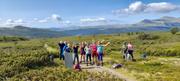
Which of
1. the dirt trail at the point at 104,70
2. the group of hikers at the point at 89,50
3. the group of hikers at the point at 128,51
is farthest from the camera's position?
the group of hikers at the point at 128,51

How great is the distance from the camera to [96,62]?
44562 mm

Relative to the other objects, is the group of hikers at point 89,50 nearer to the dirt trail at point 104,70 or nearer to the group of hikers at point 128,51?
the dirt trail at point 104,70

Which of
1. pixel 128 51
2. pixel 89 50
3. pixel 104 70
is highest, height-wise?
pixel 89 50

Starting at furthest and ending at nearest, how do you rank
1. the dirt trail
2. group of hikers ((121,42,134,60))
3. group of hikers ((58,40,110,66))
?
group of hikers ((121,42,134,60)) → group of hikers ((58,40,110,66)) → the dirt trail

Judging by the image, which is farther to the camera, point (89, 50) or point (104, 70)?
point (89, 50)

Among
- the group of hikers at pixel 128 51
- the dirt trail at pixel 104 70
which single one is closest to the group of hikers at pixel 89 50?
the dirt trail at pixel 104 70

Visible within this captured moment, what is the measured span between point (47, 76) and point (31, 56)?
11559 millimetres

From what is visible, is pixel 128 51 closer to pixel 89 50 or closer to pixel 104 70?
pixel 89 50

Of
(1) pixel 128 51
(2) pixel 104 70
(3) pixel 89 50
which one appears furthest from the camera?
(1) pixel 128 51

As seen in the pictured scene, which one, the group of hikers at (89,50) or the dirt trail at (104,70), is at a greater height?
the group of hikers at (89,50)

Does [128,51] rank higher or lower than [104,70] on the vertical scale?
higher

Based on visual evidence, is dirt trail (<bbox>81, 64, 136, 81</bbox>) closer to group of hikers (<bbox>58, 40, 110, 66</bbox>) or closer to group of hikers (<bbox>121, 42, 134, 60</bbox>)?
group of hikers (<bbox>58, 40, 110, 66</bbox>)

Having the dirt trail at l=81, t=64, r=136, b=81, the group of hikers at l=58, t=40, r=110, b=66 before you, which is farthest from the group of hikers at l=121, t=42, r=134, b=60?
the dirt trail at l=81, t=64, r=136, b=81

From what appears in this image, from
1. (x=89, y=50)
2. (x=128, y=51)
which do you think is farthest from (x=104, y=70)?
(x=128, y=51)
